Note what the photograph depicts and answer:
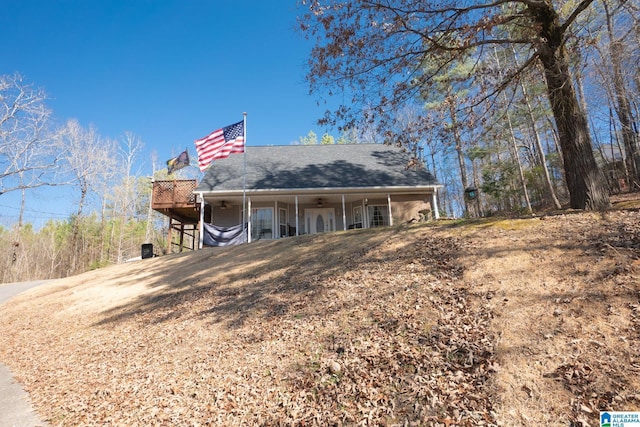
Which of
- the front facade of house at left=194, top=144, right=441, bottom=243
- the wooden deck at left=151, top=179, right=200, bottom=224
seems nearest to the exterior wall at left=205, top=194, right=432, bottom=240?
the front facade of house at left=194, top=144, right=441, bottom=243

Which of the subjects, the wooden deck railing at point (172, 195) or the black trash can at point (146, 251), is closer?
the black trash can at point (146, 251)

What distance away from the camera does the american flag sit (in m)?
13.6

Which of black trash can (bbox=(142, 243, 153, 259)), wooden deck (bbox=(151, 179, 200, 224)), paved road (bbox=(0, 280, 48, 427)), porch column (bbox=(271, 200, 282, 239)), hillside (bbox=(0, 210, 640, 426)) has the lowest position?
paved road (bbox=(0, 280, 48, 427))

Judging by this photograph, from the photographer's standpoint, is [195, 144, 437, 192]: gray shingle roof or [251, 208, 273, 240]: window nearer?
[195, 144, 437, 192]: gray shingle roof

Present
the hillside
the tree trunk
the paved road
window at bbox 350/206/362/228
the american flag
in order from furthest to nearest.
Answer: window at bbox 350/206/362/228 → the american flag → the tree trunk → the paved road → the hillside

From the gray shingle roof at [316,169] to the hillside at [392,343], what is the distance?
8949mm

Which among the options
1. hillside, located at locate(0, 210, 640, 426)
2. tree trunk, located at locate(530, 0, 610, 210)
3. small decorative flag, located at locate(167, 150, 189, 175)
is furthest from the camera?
small decorative flag, located at locate(167, 150, 189, 175)

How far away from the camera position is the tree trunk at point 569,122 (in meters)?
5.73

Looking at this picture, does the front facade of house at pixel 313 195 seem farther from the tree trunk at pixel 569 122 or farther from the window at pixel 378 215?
the tree trunk at pixel 569 122

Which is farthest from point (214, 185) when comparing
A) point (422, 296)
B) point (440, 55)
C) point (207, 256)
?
point (422, 296)

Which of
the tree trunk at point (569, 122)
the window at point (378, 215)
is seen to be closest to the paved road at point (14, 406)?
the tree trunk at point (569, 122)

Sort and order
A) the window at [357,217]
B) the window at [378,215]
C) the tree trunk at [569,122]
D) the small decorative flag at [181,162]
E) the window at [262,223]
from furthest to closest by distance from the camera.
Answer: the window at [357,217]
the window at [378,215]
the window at [262,223]
the small decorative flag at [181,162]
the tree trunk at [569,122]

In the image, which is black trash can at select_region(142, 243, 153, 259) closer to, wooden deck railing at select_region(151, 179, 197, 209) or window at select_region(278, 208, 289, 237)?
wooden deck railing at select_region(151, 179, 197, 209)

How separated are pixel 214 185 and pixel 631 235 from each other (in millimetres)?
14721
